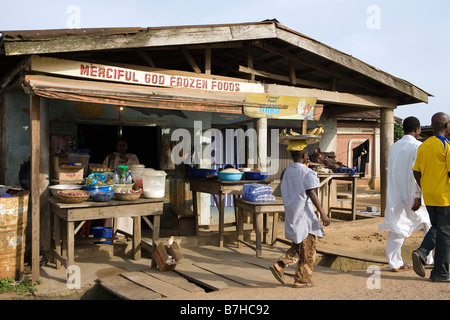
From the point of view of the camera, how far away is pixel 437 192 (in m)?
5.14

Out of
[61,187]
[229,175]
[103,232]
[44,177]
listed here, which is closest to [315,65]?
[229,175]

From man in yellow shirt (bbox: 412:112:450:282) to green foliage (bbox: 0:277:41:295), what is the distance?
499cm

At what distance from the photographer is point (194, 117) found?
30.1 feet

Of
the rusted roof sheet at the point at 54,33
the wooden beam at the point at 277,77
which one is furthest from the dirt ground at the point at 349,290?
the wooden beam at the point at 277,77

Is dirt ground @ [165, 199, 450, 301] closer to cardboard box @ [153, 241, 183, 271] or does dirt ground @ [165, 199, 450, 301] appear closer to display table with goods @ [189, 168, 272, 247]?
cardboard box @ [153, 241, 183, 271]

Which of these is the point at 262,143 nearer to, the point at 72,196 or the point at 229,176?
the point at 229,176

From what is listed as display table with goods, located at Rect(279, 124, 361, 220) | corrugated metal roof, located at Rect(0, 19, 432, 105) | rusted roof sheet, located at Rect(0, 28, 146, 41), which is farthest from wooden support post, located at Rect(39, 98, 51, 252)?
display table with goods, located at Rect(279, 124, 361, 220)

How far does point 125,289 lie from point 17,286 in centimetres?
145

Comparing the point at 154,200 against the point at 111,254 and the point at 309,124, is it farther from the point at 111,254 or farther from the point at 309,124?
the point at 309,124

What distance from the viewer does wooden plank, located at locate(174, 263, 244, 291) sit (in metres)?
5.10

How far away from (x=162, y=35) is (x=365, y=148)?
852cm

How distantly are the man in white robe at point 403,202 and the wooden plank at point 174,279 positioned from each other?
291cm
